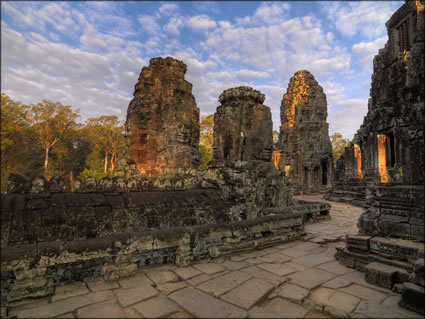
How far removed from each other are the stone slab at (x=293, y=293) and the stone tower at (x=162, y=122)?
22.8 feet

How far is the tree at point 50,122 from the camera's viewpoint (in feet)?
74.5

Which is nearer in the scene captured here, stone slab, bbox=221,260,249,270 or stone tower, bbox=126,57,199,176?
stone slab, bbox=221,260,249,270

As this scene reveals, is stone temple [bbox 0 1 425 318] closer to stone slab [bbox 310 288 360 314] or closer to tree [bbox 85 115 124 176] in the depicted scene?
stone slab [bbox 310 288 360 314]

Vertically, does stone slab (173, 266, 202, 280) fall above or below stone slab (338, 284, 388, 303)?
above

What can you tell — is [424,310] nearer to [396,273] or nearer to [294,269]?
[396,273]

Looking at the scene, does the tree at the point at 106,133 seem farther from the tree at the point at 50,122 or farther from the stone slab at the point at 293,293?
the stone slab at the point at 293,293

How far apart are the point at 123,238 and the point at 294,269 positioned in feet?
8.67

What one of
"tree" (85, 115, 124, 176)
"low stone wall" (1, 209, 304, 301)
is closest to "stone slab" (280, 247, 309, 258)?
"low stone wall" (1, 209, 304, 301)

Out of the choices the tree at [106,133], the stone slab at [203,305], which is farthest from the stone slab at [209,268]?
the tree at [106,133]

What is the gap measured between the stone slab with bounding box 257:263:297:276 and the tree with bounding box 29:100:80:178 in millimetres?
25102

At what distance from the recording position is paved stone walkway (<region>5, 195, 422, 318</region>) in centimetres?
240

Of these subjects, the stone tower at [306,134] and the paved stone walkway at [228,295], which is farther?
the stone tower at [306,134]

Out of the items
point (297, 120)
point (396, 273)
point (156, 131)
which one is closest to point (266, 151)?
point (396, 273)

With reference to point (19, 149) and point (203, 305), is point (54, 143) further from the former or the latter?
point (203, 305)
